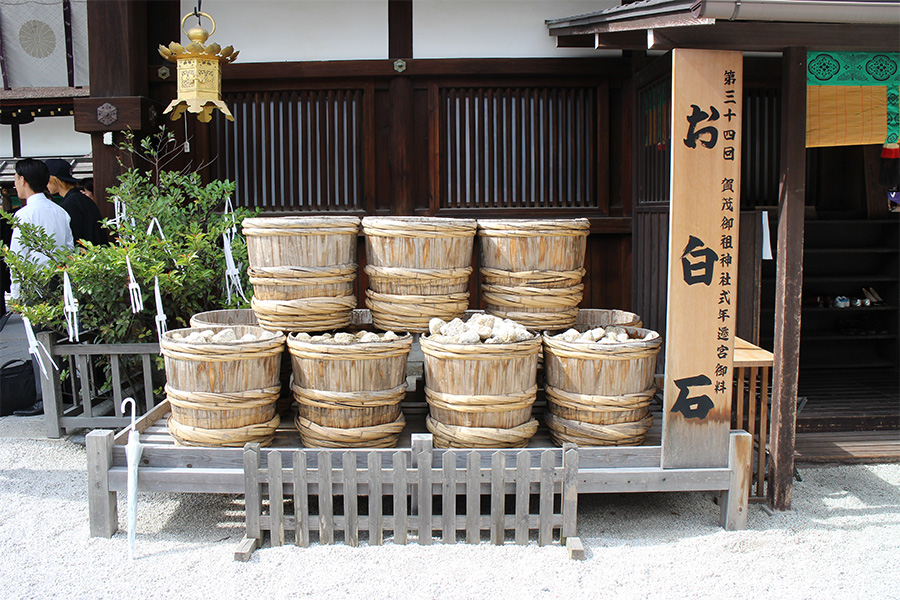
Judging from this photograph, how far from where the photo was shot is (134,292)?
17.5 ft

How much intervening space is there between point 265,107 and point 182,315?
210cm

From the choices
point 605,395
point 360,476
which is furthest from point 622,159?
point 360,476

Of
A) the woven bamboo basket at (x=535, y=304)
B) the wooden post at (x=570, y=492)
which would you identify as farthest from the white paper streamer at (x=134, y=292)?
the wooden post at (x=570, y=492)

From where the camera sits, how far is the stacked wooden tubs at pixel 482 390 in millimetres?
4121

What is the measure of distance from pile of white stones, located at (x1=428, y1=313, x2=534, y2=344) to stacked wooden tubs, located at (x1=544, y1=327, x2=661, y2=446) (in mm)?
293

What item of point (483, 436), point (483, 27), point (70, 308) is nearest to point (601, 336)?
point (483, 436)

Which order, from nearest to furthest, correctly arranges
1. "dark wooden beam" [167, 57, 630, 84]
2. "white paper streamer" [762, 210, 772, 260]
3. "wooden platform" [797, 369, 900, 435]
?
1. "white paper streamer" [762, 210, 772, 260]
2. "wooden platform" [797, 369, 900, 435]
3. "dark wooden beam" [167, 57, 630, 84]

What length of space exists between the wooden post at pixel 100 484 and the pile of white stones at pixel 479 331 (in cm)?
201

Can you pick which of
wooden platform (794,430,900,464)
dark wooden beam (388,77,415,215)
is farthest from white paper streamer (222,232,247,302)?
wooden platform (794,430,900,464)

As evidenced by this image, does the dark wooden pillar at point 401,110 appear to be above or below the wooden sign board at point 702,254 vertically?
above

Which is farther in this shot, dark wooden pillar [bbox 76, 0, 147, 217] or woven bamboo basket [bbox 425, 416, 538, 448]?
dark wooden pillar [bbox 76, 0, 147, 217]

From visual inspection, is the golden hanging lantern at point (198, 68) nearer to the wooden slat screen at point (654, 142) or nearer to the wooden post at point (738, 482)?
the wooden slat screen at point (654, 142)

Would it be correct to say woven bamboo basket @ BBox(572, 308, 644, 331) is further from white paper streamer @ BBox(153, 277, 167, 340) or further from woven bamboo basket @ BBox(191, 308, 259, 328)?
white paper streamer @ BBox(153, 277, 167, 340)

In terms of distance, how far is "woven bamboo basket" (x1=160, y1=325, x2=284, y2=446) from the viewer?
13.5 ft
